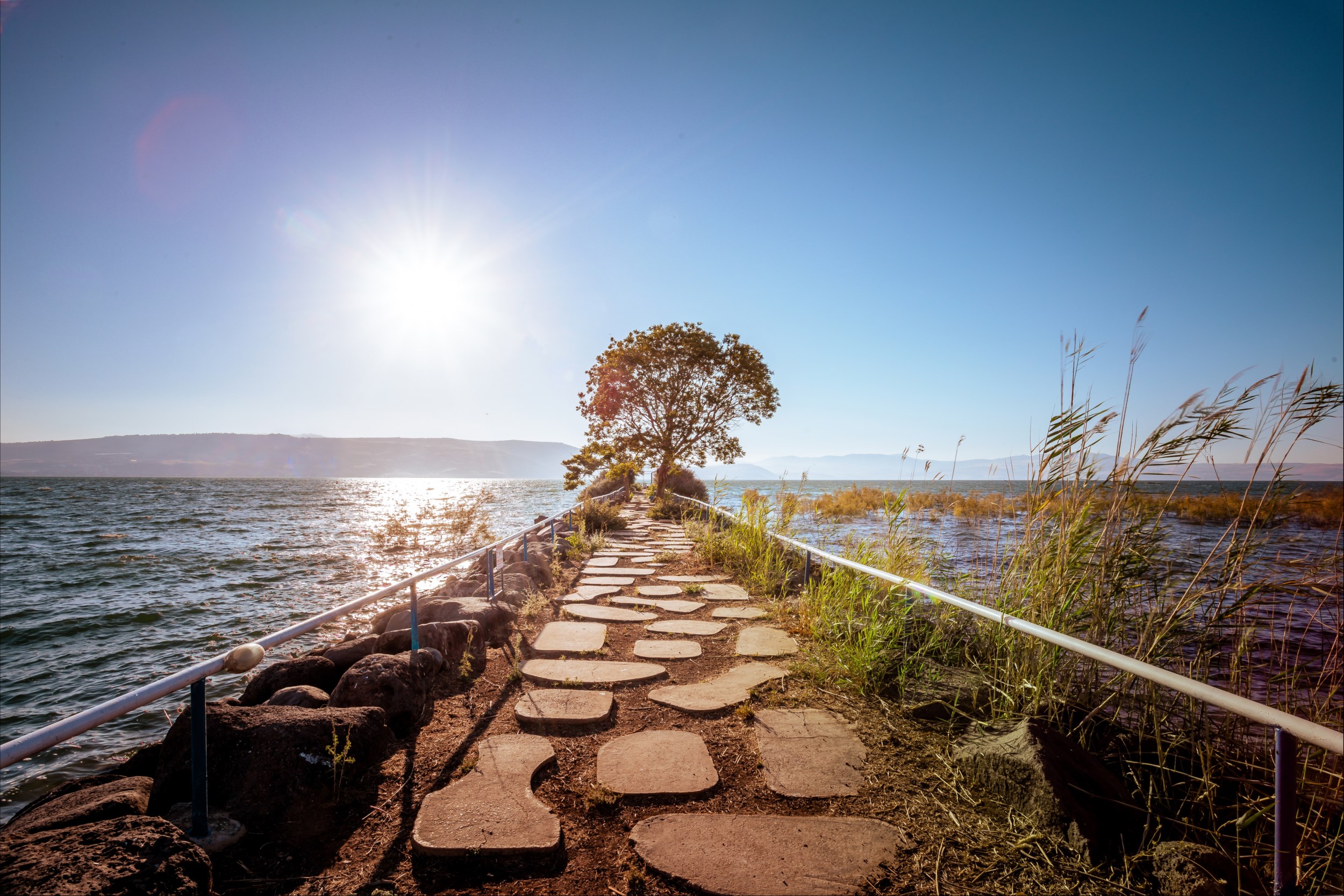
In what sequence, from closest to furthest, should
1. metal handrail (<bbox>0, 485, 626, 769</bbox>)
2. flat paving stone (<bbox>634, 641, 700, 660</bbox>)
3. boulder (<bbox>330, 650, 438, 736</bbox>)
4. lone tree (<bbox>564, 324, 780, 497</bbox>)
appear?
metal handrail (<bbox>0, 485, 626, 769</bbox>) < boulder (<bbox>330, 650, 438, 736</bbox>) < flat paving stone (<bbox>634, 641, 700, 660</bbox>) < lone tree (<bbox>564, 324, 780, 497</bbox>)

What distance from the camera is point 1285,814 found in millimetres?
1234

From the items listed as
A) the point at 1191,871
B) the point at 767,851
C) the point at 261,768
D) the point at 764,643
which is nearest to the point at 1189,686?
the point at 1191,871

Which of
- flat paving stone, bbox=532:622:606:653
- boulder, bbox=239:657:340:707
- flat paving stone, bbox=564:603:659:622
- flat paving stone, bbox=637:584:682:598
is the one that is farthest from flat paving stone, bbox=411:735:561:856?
flat paving stone, bbox=637:584:682:598

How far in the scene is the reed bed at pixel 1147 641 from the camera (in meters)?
1.77

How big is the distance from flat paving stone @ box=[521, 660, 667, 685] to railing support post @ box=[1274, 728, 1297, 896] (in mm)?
2600

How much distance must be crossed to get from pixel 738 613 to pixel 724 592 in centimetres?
74

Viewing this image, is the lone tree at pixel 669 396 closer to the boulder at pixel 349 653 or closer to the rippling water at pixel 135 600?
the rippling water at pixel 135 600

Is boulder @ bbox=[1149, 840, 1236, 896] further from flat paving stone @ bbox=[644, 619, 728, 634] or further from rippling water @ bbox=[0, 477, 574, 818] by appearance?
rippling water @ bbox=[0, 477, 574, 818]

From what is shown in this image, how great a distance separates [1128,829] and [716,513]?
21.9 ft

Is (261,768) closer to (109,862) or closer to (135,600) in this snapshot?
(109,862)

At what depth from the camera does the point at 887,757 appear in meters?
2.29

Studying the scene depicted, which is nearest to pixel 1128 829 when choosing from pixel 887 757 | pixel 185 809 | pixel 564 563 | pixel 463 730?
pixel 887 757

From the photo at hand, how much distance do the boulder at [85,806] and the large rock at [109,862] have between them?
35 centimetres

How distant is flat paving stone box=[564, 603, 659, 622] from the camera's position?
4512mm
